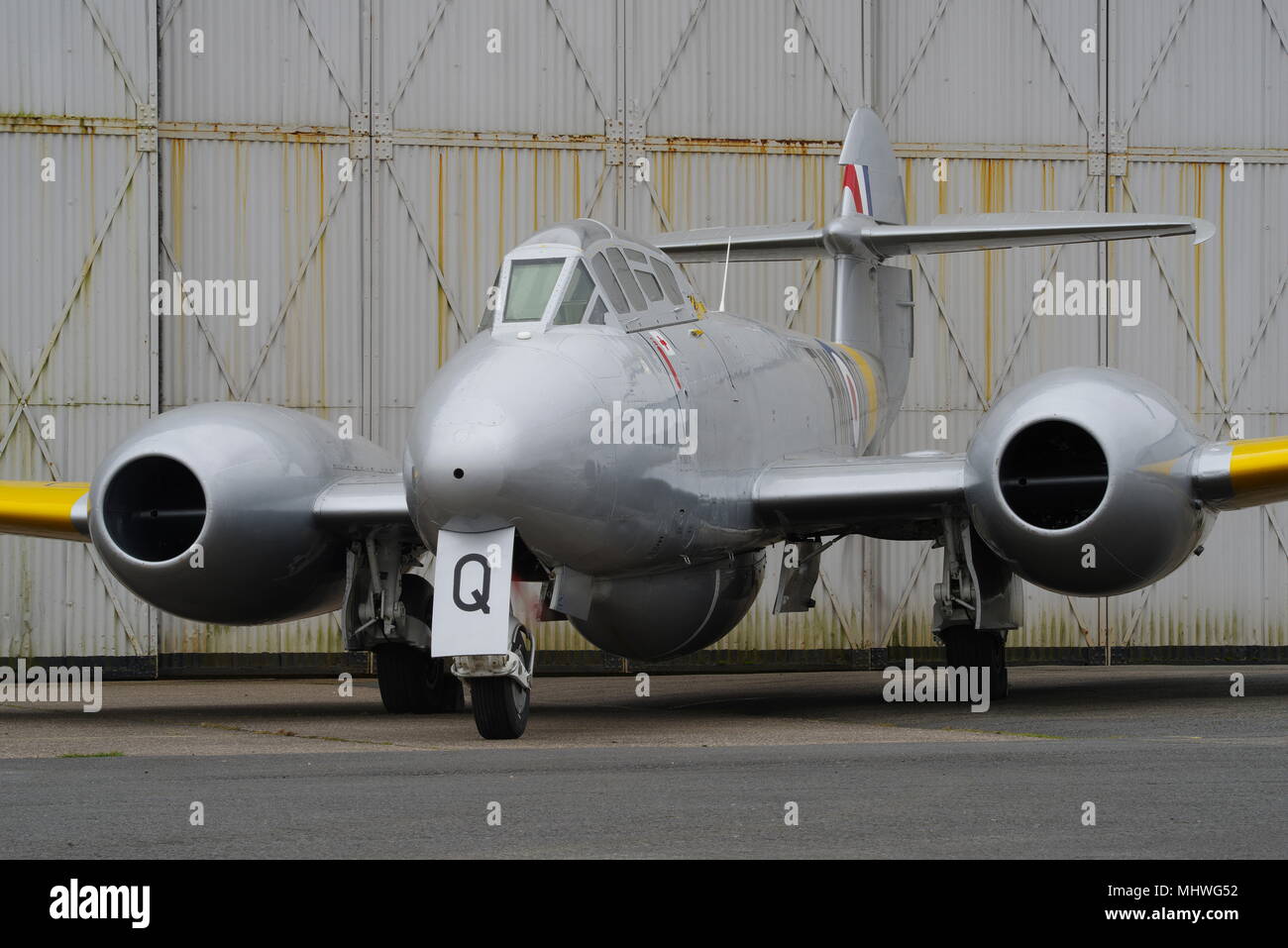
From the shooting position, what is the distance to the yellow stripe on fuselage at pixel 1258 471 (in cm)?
1293

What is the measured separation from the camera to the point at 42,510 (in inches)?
597

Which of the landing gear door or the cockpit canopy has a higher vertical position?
the cockpit canopy

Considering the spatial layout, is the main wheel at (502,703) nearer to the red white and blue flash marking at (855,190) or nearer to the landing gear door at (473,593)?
the landing gear door at (473,593)

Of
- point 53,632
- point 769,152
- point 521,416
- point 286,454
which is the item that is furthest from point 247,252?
point 521,416

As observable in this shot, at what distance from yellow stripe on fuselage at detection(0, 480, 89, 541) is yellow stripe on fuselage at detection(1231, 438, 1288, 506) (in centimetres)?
924

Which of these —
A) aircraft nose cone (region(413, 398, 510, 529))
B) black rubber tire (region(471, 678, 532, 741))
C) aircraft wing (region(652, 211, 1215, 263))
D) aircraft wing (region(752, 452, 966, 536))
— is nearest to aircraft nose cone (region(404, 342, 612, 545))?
aircraft nose cone (region(413, 398, 510, 529))

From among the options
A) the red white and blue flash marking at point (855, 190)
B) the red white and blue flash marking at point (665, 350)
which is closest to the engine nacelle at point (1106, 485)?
the red white and blue flash marking at point (665, 350)

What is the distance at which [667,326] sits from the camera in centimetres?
1335

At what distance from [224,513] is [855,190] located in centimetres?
861

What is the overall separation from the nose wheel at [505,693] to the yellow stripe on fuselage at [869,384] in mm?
7336

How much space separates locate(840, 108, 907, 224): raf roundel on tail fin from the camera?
19391 mm

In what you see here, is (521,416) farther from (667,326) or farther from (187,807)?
(187,807)

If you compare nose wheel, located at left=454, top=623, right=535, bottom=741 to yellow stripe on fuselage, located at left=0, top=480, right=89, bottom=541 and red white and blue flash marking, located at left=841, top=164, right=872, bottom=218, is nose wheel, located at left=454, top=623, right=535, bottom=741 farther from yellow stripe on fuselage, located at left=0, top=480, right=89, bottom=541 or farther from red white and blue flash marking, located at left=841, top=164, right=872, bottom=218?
red white and blue flash marking, located at left=841, top=164, right=872, bottom=218

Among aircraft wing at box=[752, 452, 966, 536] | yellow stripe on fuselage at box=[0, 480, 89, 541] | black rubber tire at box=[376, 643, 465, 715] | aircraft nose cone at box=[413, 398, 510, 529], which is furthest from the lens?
yellow stripe on fuselage at box=[0, 480, 89, 541]
